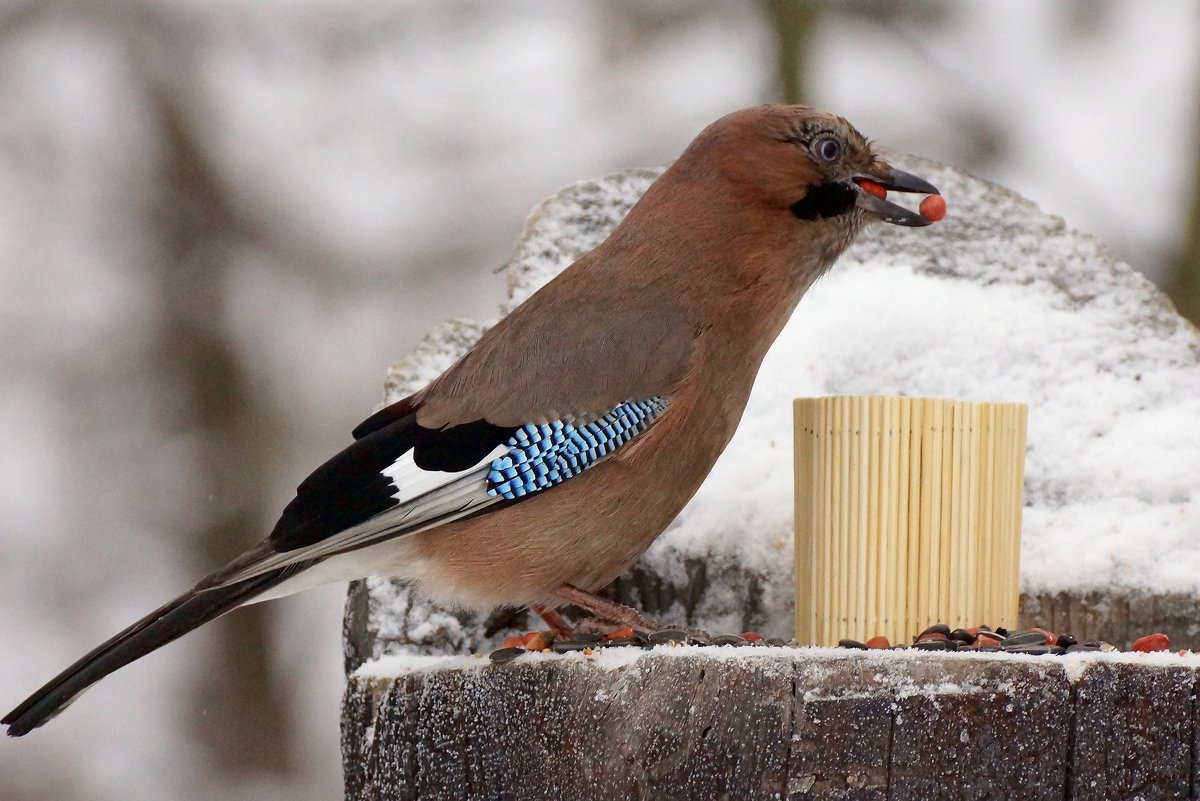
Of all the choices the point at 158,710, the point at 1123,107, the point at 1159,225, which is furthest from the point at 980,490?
the point at 158,710

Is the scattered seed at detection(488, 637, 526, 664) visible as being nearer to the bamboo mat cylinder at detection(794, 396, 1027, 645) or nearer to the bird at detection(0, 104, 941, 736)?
the bird at detection(0, 104, 941, 736)

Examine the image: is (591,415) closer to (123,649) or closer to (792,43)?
(123,649)

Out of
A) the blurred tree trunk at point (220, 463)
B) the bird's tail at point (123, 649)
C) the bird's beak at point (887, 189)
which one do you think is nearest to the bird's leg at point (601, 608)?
the bird's tail at point (123, 649)

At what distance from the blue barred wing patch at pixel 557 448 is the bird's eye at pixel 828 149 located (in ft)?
2.58

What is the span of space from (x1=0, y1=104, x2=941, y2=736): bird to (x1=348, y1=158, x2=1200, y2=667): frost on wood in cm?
38

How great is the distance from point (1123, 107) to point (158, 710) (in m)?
5.40

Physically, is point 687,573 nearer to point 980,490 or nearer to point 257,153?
point 980,490

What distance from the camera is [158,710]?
741 centimetres

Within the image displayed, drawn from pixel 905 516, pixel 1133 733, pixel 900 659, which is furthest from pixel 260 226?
pixel 1133 733

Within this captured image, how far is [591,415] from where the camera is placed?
364 centimetres

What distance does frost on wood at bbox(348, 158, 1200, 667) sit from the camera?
3984mm

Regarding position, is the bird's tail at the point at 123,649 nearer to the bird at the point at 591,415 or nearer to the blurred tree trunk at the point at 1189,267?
the bird at the point at 591,415

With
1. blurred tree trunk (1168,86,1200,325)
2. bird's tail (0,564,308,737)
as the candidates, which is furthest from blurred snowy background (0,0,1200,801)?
bird's tail (0,564,308,737)

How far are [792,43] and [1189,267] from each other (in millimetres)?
1978
